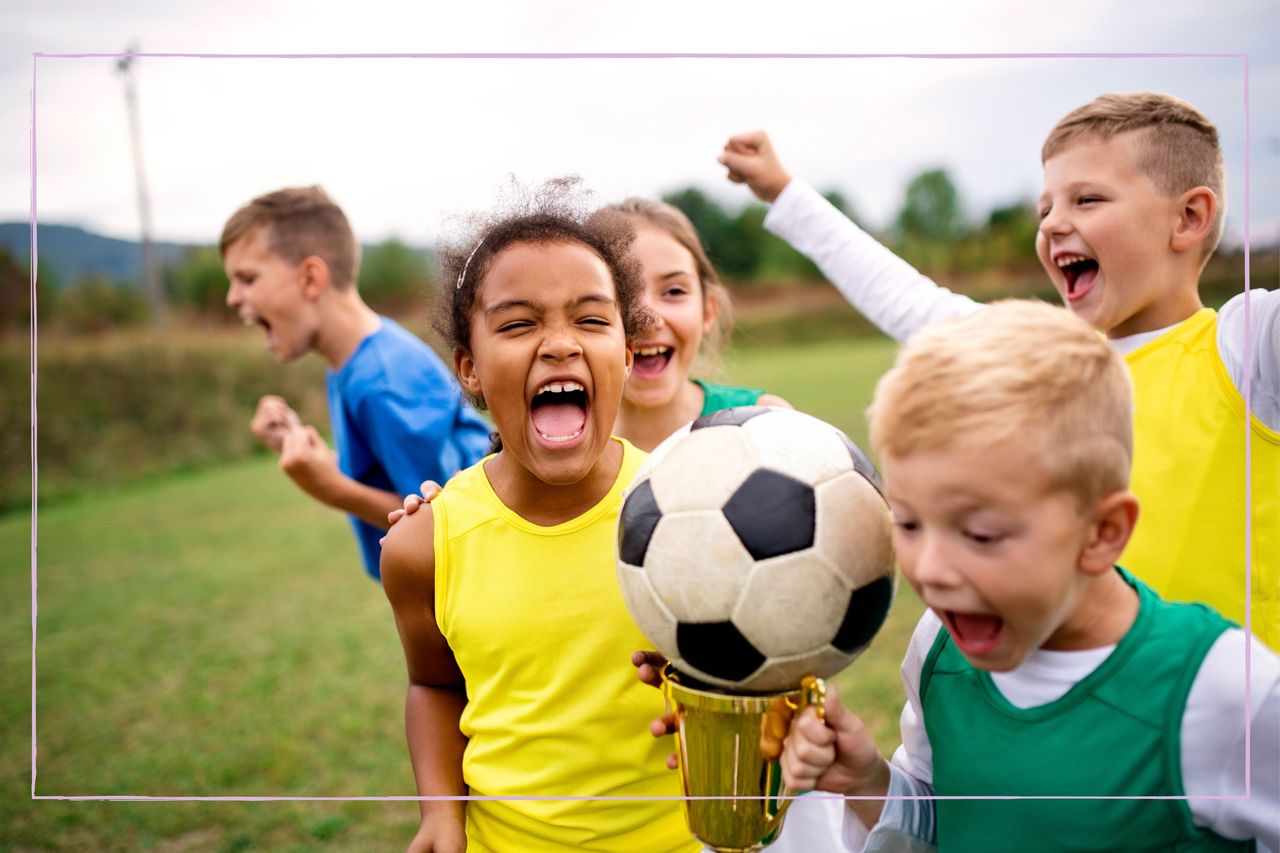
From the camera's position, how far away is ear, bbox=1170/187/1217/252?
2.24m

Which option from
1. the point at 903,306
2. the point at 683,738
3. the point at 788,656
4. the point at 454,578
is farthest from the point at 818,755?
A: the point at 903,306

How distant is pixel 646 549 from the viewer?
1.65 metres

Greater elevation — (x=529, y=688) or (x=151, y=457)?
(x=151, y=457)

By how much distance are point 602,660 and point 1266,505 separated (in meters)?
1.37

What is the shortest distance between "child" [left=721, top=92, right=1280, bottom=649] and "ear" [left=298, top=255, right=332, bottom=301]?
278 cm

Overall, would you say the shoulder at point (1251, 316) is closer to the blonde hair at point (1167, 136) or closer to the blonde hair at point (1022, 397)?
the blonde hair at point (1167, 136)

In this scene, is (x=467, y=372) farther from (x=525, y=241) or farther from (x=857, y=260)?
(x=857, y=260)

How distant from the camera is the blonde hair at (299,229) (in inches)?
161

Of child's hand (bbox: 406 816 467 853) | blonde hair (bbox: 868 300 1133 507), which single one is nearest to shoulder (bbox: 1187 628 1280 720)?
blonde hair (bbox: 868 300 1133 507)

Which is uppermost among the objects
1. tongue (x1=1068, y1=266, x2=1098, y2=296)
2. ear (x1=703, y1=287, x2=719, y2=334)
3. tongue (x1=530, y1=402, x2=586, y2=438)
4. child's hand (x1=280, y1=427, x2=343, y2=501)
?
ear (x1=703, y1=287, x2=719, y2=334)

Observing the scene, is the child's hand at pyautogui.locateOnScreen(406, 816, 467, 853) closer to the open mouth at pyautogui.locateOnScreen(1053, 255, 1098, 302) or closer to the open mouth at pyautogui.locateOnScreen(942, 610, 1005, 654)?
the open mouth at pyautogui.locateOnScreen(942, 610, 1005, 654)

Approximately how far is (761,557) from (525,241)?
34.4 inches

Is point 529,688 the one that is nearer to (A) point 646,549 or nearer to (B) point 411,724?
(B) point 411,724

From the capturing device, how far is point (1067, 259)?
2.28 metres
